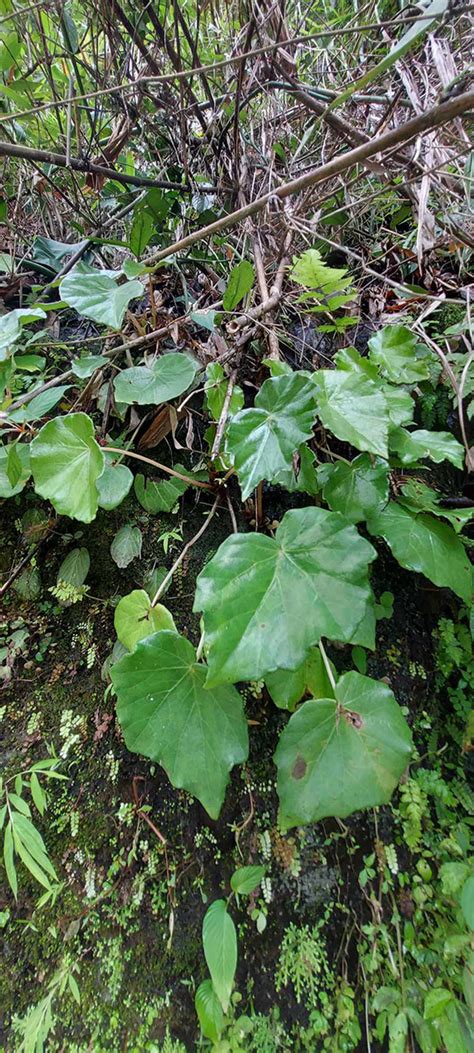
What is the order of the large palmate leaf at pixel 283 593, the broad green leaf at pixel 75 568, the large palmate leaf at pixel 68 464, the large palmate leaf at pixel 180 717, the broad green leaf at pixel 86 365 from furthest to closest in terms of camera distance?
1. the broad green leaf at pixel 75 568
2. the broad green leaf at pixel 86 365
3. the large palmate leaf at pixel 68 464
4. the large palmate leaf at pixel 180 717
5. the large palmate leaf at pixel 283 593

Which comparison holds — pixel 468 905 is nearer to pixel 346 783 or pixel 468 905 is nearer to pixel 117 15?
pixel 346 783

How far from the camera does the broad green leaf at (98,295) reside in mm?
763

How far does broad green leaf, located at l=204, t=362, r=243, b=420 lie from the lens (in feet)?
2.66

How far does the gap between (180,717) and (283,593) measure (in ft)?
0.87

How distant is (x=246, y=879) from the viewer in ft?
2.42

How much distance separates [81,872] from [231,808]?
0.97 feet

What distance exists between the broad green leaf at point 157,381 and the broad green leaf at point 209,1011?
38.9 inches


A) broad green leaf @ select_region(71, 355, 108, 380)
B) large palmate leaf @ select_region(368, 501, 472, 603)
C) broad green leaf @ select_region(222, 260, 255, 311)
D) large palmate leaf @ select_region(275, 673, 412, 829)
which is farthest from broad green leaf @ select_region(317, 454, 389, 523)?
broad green leaf @ select_region(71, 355, 108, 380)

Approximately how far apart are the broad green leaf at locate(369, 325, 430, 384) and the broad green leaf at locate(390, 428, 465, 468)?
0.15m

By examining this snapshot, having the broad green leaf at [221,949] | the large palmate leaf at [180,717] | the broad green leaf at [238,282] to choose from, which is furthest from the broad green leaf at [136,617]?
the broad green leaf at [238,282]

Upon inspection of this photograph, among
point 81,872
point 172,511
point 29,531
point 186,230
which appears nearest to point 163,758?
point 81,872

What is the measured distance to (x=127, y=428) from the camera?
995mm

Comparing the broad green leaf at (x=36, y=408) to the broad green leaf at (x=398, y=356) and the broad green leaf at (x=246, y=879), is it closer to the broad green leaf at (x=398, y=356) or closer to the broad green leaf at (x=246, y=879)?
the broad green leaf at (x=398, y=356)

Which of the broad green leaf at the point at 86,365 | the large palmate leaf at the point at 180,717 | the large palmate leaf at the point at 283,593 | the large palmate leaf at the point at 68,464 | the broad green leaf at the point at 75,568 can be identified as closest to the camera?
the large palmate leaf at the point at 283,593
